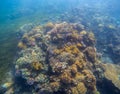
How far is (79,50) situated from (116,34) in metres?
8.90

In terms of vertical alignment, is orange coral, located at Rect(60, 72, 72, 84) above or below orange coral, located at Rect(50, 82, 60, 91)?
above

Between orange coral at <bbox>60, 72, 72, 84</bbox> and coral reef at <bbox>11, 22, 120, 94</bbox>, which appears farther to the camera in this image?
coral reef at <bbox>11, 22, 120, 94</bbox>

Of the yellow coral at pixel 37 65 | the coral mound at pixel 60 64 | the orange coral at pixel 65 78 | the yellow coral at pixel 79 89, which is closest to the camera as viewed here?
the yellow coral at pixel 79 89

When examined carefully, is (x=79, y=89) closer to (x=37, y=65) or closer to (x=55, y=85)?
(x=55, y=85)

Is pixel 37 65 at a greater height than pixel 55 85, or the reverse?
pixel 37 65

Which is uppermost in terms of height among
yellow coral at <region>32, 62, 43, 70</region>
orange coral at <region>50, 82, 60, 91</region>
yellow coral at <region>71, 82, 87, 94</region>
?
yellow coral at <region>32, 62, 43, 70</region>

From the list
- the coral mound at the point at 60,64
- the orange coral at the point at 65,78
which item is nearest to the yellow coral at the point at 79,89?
the coral mound at the point at 60,64

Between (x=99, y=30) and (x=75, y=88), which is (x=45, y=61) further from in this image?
(x=99, y=30)

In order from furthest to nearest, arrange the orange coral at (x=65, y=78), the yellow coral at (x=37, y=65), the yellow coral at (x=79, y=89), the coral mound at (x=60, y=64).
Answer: the yellow coral at (x=37, y=65) → the coral mound at (x=60, y=64) → the orange coral at (x=65, y=78) → the yellow coral at (x=79, y=89)

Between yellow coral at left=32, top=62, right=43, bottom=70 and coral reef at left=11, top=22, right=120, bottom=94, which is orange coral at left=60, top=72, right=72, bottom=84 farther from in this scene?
yellow coral at left=32, top=62, right=43, bottom=70

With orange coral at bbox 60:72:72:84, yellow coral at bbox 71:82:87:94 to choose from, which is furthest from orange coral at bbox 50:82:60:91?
yellow coral at bbox 71:82:87:94

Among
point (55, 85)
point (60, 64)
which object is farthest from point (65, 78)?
point (60, 64)

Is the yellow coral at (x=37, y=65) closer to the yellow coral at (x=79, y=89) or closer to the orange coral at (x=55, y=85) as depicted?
the orange coral at (x=55, y=85)

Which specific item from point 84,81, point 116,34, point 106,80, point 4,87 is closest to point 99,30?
point 116,34
